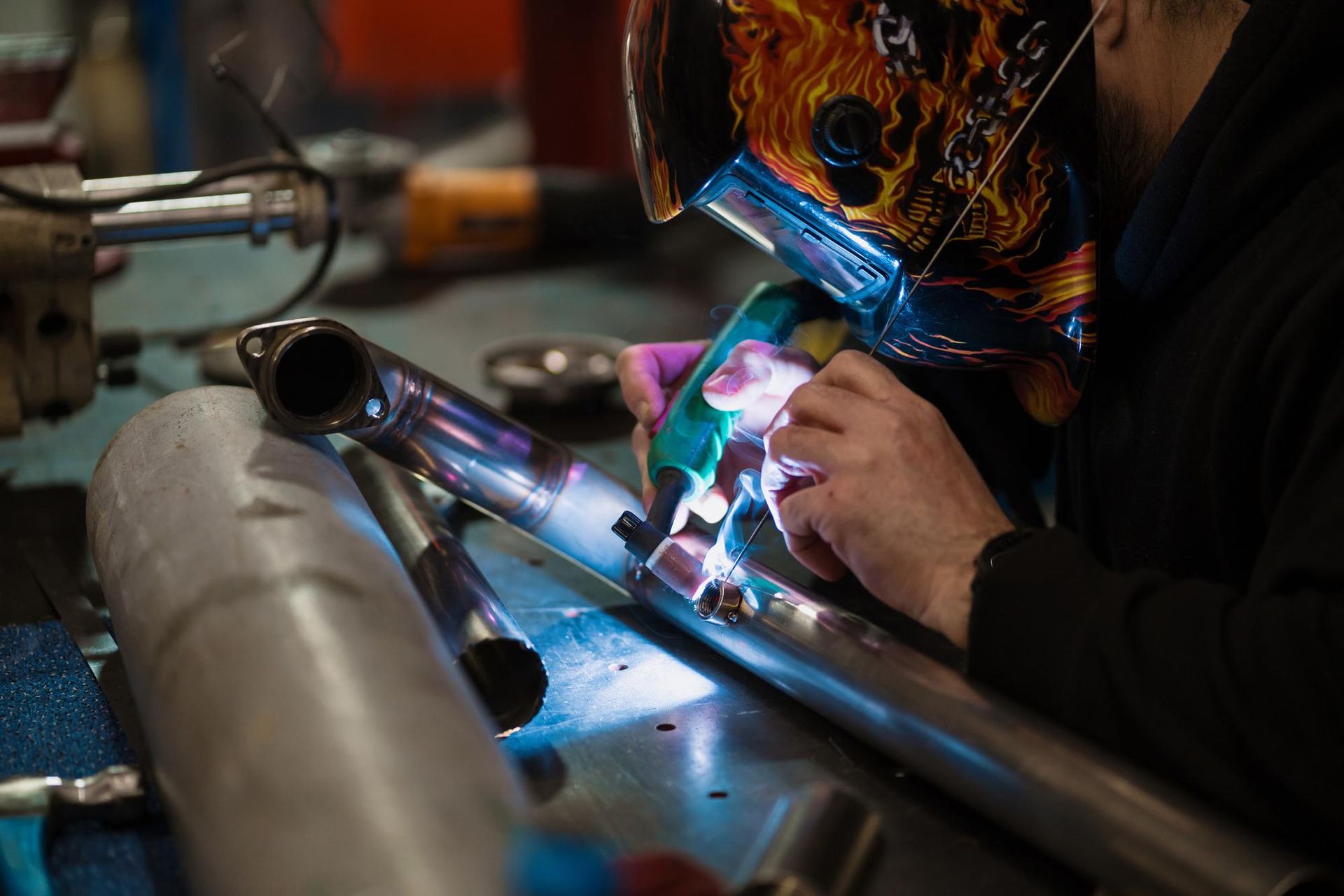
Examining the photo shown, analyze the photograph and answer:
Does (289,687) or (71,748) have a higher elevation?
(289,687)

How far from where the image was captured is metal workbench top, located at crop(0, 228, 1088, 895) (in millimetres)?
729

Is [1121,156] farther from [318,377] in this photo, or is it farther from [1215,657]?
[318,377]

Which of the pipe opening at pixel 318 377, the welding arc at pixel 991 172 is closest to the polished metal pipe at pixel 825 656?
the pipe opening at pixel 318 377

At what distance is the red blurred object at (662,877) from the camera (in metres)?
0.51

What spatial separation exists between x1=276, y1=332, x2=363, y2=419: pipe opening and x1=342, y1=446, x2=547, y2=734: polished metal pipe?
0.15 metres

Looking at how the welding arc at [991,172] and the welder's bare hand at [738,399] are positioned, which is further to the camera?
the welder's bare hand at [738,399]

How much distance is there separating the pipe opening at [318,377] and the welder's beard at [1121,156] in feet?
1.91

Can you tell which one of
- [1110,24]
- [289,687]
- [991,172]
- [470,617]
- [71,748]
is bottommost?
[71,748]

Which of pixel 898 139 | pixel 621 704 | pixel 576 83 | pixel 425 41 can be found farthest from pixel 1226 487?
pixel 425 41

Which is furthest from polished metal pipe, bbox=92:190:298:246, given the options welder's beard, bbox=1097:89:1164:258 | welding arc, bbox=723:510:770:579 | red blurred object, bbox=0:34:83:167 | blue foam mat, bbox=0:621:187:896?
welder's beard, bbox=1097:89:1164:258

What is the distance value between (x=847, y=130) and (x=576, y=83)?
2172mm

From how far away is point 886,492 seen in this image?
83cm

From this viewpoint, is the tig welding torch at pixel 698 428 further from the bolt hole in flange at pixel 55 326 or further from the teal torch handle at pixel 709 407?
the bolt hole in flange at pixel 55 326

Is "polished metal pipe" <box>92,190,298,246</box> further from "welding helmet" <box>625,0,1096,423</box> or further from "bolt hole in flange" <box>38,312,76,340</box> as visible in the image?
"welding helmet" <box>625,0,1096,423</box>
